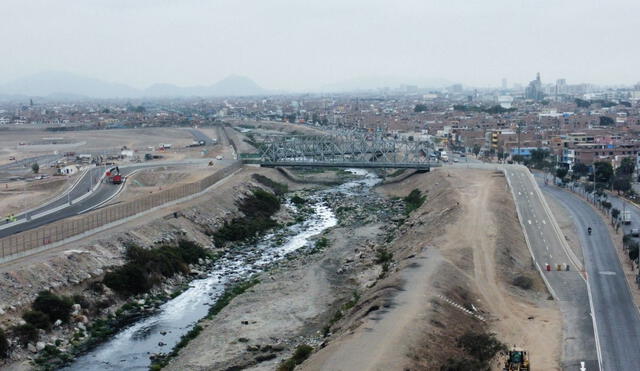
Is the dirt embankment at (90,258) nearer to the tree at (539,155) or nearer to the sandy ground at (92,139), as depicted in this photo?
the tree at (539,155)

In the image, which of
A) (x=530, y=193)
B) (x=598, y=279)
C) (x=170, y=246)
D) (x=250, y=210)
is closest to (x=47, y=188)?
(x=250, y=210)

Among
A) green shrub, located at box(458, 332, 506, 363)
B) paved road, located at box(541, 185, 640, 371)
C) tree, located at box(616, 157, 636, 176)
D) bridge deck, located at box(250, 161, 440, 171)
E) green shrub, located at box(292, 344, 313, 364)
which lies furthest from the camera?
bridge deck, located at box(250, 161, 440, 171)

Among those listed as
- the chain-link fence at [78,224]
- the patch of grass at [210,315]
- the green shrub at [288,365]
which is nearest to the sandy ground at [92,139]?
the chain-link fence at [78,224]

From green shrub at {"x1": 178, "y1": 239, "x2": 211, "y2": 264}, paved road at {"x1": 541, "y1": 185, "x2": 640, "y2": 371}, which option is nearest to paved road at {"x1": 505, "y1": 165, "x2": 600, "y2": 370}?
paved road at {"x1": 541, "y1": 185, "x2": 640, "y2": 371}

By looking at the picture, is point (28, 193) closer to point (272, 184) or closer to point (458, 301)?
point (272, 184)

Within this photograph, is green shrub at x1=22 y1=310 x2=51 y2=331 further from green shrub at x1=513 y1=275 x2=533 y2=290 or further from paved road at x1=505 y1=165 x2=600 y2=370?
green shrub at x1=513 y1=275 x2=533 y2=290

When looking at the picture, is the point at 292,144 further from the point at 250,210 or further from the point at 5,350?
the point at 5,350
